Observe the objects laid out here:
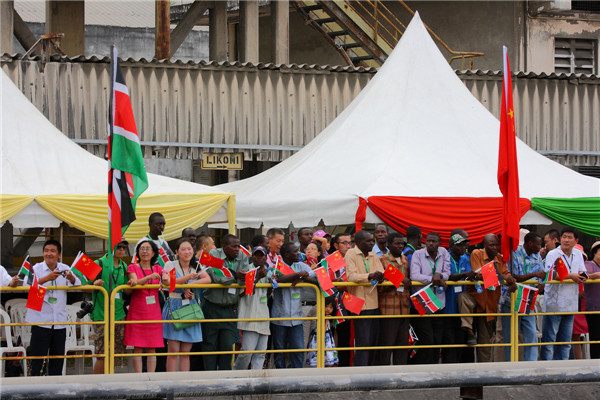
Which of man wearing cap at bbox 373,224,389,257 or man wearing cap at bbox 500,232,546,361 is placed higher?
man wearing cap at bbox 373,224,389,257

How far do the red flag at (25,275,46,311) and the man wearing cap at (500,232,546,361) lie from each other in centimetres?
499

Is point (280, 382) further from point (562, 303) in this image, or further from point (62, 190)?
point (62, 190)

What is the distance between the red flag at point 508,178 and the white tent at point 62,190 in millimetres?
3830

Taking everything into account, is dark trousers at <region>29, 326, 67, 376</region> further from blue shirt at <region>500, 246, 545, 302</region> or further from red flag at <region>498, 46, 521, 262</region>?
blue shirt at <region>500, 246, 545, 302</region>

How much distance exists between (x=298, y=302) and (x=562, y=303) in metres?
3.14

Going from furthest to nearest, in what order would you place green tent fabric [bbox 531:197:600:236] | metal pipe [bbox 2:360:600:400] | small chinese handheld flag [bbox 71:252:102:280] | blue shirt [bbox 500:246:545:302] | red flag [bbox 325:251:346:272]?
1. green tent fabric [bbox 531:197:600:236]
2. blue shirt [bbox 500:246:545:302]
3. red flag [bbox 325:251:346:272]
4. small chinese handheld flag [bbox 71:252:102:280]
5. metal pipe [bbox 2:360:600:400]

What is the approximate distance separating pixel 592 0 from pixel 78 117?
14.6m

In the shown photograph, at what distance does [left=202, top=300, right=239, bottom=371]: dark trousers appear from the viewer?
9.82m

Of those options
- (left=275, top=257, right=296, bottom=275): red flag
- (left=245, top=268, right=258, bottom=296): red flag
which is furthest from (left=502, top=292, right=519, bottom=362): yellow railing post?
(left=245, top=268, right=258, bottom=296): red flag

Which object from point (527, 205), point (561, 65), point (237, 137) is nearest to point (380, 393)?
point (527, 205)


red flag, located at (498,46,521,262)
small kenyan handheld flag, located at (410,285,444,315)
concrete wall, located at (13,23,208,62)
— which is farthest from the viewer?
concrete wall, located at (13,23,208,62)

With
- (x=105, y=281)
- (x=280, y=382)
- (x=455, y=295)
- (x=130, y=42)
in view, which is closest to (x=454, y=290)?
(x=455, y=295)

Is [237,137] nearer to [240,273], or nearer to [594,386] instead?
[240,273]

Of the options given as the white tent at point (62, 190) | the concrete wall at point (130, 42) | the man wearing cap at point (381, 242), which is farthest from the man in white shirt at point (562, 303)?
the concrete wall at point (130, 42)
